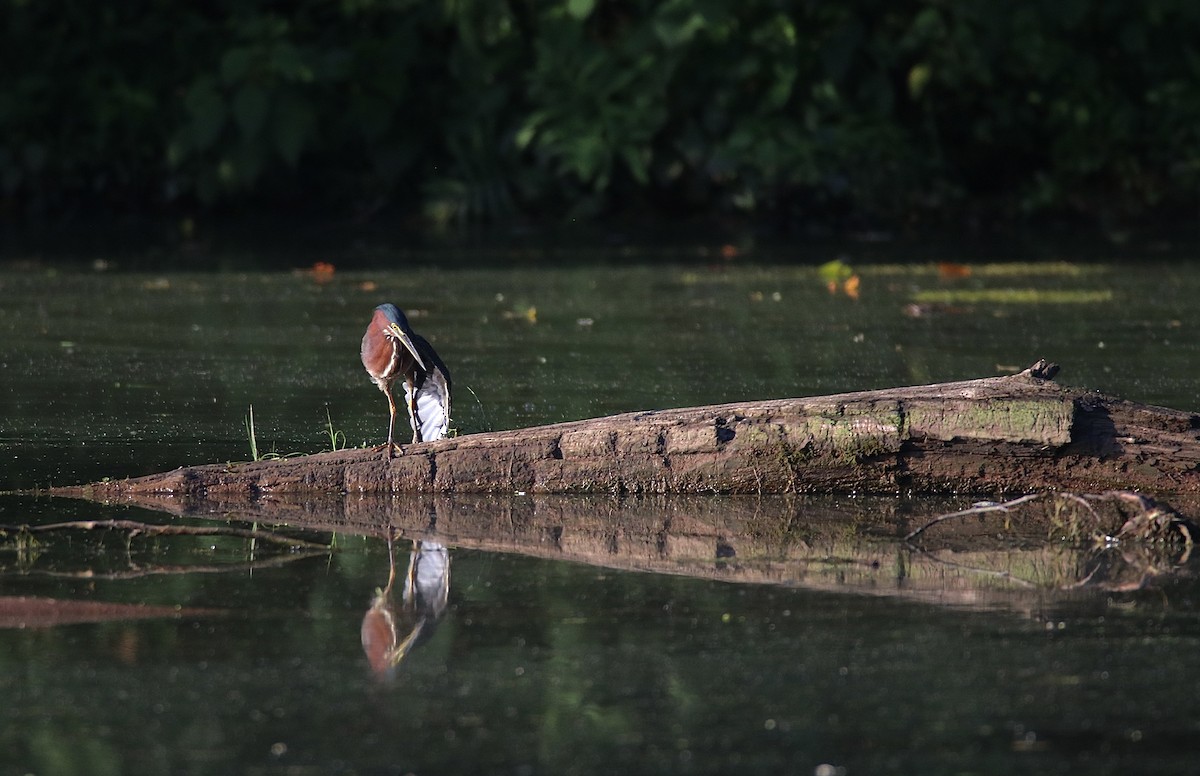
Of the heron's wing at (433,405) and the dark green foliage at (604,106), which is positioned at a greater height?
the dark green foliage at (604,106)

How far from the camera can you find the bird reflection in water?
3.16 m

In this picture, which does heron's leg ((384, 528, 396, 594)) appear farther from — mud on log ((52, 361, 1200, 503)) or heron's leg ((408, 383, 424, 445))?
heron's leg ((408, 383, 424, 445))

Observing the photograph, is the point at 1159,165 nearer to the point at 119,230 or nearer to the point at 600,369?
the point at 119,230

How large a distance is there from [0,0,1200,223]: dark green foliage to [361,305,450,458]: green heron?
8.34 meters

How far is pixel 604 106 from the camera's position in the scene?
13.4 meters

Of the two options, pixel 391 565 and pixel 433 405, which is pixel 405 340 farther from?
pixel 391 565

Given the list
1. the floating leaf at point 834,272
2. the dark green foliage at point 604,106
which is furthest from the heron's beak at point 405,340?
the dark green foliage at point 604,106

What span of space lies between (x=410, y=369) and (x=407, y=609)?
4.03 feet

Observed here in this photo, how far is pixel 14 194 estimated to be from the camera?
13.9 meters

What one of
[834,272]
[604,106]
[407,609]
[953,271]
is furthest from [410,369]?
[604,106]

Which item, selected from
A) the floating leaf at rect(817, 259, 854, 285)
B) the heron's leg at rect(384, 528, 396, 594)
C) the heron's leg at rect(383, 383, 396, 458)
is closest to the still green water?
the heron's leg at rect(384, 528, 396, 594)

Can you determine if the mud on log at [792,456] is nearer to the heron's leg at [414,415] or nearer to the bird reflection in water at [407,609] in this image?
the heron's leg at [414,415]

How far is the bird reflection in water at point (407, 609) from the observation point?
10.4 ft

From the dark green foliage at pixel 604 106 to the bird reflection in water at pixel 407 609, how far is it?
30.3 ft
